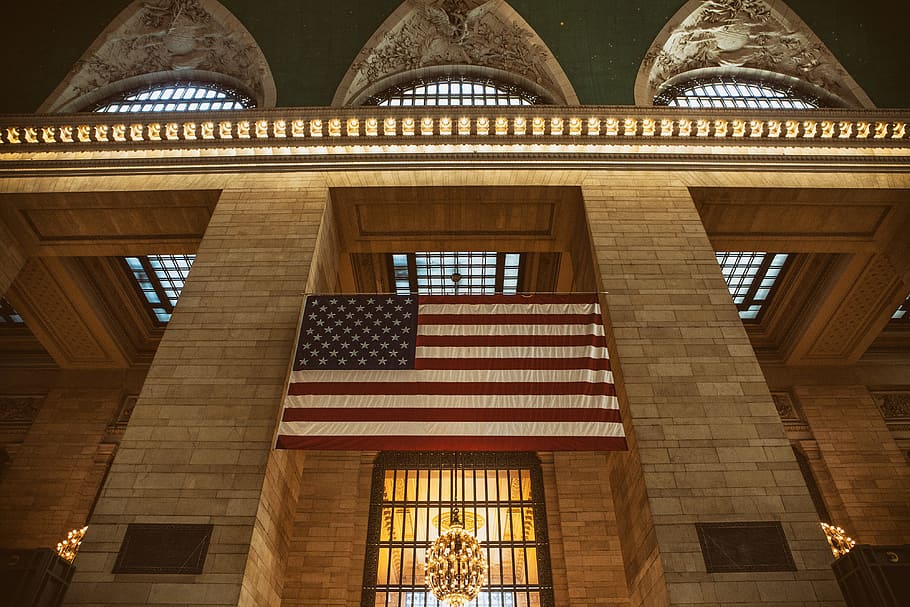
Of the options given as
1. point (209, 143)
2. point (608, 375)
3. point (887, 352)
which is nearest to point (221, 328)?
point (209, 143)

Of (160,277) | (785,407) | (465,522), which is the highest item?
(160,277)

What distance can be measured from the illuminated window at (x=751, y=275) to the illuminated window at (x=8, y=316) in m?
16.3

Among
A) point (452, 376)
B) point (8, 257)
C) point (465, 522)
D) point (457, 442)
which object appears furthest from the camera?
point (465, 522)

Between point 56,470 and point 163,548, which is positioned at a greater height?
point 56,470

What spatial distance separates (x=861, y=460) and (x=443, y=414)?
416 inches

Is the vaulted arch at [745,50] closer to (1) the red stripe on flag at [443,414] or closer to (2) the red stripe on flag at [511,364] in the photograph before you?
(2) the red stripe on flag at [511,364]

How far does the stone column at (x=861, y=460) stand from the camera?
1219 cm

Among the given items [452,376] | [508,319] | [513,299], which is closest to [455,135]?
[513,299]

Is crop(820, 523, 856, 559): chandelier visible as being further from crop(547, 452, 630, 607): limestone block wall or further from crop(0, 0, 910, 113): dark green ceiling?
crop(0, 0, 910, 113): dark green ceiling

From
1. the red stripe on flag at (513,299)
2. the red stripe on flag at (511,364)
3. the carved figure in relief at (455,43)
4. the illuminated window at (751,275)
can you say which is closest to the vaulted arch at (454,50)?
the carved figure in relief at (455,43)

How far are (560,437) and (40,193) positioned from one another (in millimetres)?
9656

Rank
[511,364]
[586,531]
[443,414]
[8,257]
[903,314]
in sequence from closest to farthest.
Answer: [443,414], [511,364], [8,257], [586,531], [903,314]

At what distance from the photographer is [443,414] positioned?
298 inches

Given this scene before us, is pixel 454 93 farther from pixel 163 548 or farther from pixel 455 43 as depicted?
pixel 163 548
